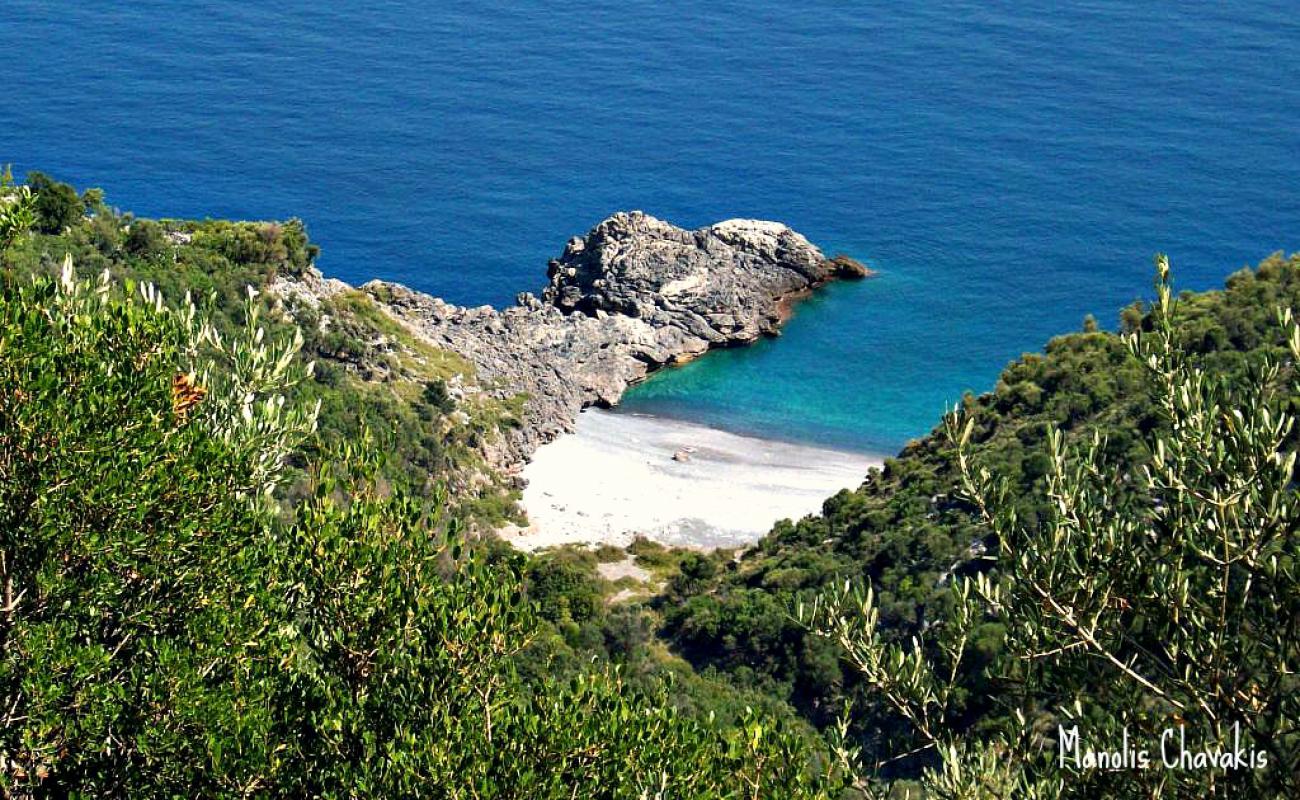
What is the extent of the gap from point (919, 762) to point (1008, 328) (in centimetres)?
4305

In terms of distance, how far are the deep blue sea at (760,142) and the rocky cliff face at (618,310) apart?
5.89ft

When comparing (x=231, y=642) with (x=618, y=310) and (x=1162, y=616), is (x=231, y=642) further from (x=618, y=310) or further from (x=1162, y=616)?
(x=618, y=310)

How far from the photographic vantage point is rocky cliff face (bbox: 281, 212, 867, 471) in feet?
189

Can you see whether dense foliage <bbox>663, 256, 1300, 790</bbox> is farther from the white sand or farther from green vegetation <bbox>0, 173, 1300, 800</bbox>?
green vegetation <bbox>0, 173, 1300, 800</bbox>

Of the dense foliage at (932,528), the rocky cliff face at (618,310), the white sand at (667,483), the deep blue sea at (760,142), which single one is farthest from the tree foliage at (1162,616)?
the deep blue sea at (760,142)

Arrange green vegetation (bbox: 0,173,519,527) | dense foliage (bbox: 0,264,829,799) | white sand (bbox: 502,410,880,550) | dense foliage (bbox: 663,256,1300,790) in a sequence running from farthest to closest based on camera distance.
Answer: white sand (bbox: 502,410,880,550), green vegetation (bbox: 0,173,519,527), dense foliage (bbox: 663,256,1300,790), dense foliage (bbox: 0,264,829,799)

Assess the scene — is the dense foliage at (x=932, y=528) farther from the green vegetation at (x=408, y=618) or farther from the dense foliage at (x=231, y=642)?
the dense foliage at (x=231, y=642)

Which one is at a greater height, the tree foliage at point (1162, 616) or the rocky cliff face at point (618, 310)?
the tree foliage at point (1162, 616)

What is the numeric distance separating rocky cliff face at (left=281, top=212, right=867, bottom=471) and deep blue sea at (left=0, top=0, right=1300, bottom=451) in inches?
70.7

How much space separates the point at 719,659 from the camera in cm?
3484

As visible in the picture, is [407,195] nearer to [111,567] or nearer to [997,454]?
[997,454]

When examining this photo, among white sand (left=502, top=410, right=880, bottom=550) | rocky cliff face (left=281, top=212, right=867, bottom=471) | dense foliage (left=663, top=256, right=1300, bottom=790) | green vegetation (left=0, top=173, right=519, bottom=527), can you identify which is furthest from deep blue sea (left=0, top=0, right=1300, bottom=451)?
dense foliage (left=663, top=256, right=1300, bottom=790)

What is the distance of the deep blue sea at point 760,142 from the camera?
69.1 m

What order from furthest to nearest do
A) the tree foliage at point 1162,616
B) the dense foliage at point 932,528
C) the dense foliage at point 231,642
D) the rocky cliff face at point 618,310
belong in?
1. the rocky cliff face at point 618,310
2. the dense foliage at point 932,528
3. the dense foliage at point 231,642
4. the tree foliage at point 1162,616
